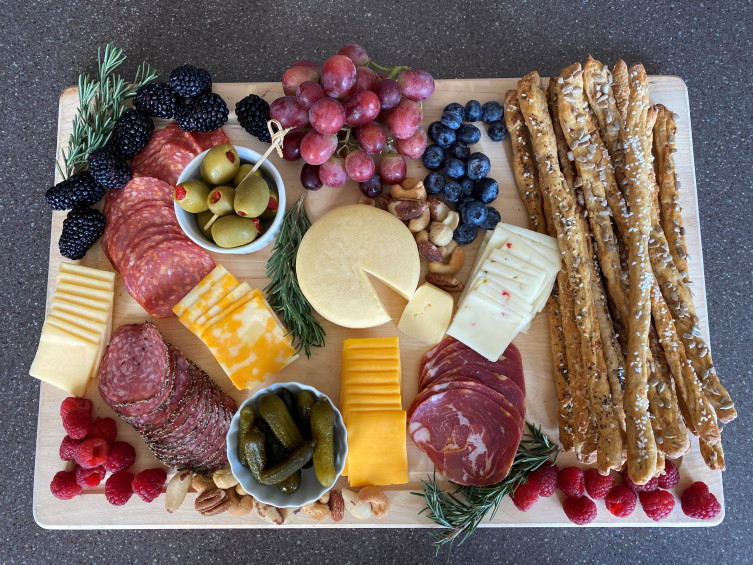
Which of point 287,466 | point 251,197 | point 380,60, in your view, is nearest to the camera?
point 287,466

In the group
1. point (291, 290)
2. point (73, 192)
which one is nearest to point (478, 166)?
point (291, 290)

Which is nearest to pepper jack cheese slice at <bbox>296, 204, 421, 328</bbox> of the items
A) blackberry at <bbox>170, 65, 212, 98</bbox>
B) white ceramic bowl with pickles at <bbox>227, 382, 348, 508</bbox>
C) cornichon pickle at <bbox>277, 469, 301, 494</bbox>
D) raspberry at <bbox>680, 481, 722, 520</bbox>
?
white ceramic bowl with pickles at <bbox>227, 382, 348, 508</bbox>

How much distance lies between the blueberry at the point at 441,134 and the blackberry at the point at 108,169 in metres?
0.78

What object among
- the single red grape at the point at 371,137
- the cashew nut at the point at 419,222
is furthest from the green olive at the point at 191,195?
the cashew nut at the point at 419,222

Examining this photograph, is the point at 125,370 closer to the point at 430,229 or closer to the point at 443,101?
the point at 430,229

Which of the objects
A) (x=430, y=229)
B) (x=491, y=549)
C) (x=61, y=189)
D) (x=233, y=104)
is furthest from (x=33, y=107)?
(x=491, y=549)

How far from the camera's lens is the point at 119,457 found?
1.26 meters

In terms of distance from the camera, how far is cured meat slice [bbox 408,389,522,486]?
1.24m

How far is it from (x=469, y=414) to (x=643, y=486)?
449mm

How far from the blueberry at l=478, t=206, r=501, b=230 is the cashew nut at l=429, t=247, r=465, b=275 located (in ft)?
0.29

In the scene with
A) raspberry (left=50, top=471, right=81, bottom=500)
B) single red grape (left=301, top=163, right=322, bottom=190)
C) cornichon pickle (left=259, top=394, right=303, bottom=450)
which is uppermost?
single red grape (left=301, top=163, right=322, bottom=190)

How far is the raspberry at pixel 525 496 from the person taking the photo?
48.6 inches

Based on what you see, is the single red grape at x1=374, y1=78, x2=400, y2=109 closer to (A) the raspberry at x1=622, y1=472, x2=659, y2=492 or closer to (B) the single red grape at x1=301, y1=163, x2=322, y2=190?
(B) the single red grape at x1=301, y1=163, x2=322, y2=190

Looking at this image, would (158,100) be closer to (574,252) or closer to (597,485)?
(574,252)
